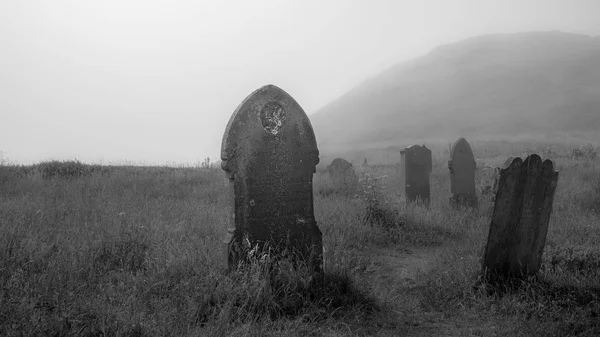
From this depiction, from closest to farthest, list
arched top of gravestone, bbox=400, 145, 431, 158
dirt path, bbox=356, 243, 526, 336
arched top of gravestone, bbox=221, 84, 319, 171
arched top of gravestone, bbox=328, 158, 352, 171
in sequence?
dirt path, bbox=356, 243, 526, 336
arched top of gravestone, bbox=221, 84, 319, 171
arched top of gravestone, bbox=400, 145, 431, 158
arched top of gravestone, bbox=328, 158, 352, 171

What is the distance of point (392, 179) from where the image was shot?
53.4 feet

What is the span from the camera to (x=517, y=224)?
556 cm

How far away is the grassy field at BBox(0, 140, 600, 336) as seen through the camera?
3.77 m

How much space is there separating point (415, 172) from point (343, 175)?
236cm

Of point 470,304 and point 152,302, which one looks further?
point 470,304

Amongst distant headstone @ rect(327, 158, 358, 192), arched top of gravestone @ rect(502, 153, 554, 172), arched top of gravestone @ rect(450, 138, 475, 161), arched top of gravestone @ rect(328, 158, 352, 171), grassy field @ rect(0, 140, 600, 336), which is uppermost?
arched top of gravestone @ rect(450, 138, 475, 161)

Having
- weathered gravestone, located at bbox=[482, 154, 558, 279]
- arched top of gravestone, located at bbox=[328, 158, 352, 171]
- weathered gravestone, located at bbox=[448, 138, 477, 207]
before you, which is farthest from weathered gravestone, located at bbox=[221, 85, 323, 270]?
arched top of gravestone, located at bbox=[328, 158, 352, 171]

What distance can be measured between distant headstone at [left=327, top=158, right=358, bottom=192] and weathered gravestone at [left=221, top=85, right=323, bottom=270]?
22.1 feet

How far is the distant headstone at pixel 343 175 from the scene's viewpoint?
484 inches

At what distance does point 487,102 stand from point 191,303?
54.3 m

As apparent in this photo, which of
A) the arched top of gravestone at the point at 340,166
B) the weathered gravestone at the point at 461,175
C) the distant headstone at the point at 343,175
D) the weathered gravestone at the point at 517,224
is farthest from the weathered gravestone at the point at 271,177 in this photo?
the arched top of gravestone at the point at 340,166

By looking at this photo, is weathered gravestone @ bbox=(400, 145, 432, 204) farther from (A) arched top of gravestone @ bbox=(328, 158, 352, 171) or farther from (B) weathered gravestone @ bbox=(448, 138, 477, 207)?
(A) arched top of gravestone @ bbox=(328, 158, 352, 171)

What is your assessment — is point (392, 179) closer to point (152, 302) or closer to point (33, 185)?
point (33, 185)

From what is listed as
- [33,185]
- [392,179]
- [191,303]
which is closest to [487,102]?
[392,179]
